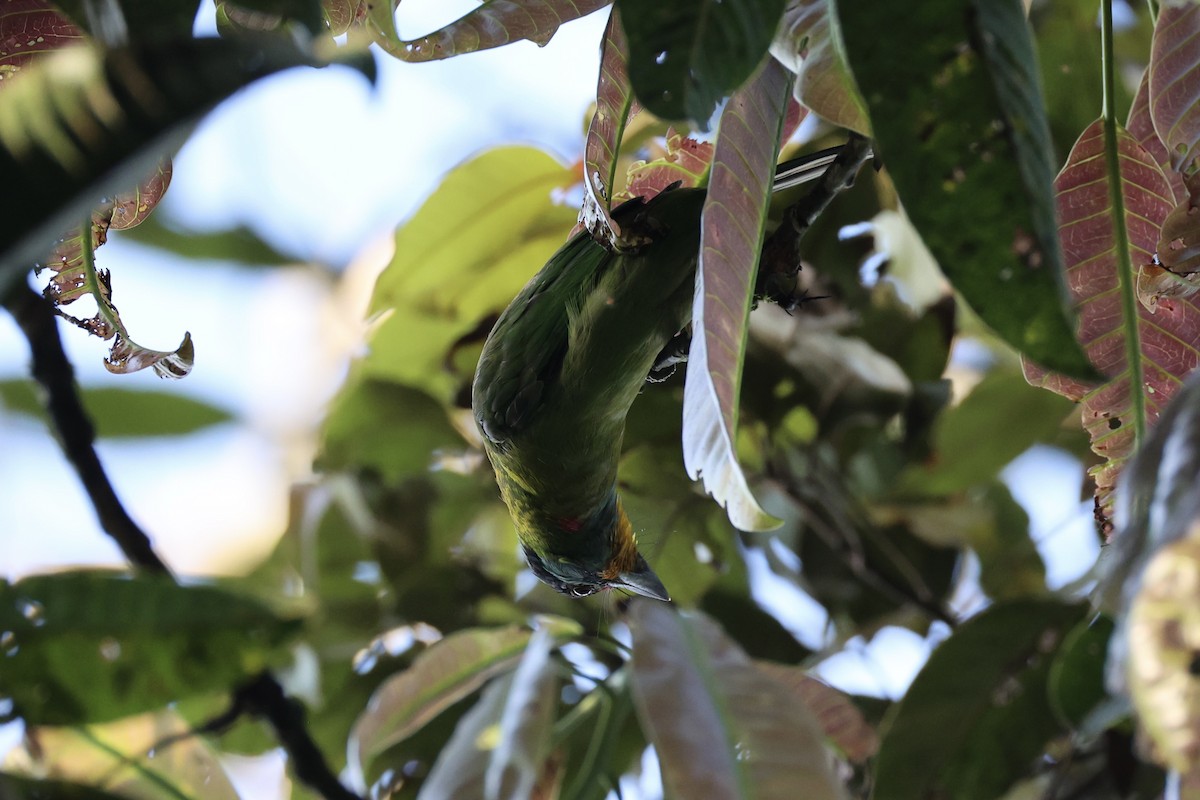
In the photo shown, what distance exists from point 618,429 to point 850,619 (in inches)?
29.3

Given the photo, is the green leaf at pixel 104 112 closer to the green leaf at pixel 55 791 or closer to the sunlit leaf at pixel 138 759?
the green leaf at pixel 55 791

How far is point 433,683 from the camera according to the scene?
4.09 ft

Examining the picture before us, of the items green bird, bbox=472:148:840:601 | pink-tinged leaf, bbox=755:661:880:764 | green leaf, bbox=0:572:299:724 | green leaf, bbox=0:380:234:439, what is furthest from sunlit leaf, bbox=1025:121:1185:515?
green leaf, bbox=0:380:234:439

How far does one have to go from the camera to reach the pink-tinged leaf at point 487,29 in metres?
0.74

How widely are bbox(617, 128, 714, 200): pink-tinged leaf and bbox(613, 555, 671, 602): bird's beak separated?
0.46 m

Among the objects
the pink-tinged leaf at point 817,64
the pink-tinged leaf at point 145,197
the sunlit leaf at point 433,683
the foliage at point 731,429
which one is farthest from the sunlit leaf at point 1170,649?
the sunlit leaf at point 433,683

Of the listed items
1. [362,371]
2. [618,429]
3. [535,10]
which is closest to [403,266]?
[362,371]

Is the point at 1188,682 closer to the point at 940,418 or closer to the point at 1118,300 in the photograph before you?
the point at 1118,300

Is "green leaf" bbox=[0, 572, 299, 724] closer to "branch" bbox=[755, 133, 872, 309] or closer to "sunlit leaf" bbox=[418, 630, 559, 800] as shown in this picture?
"sunlit leaf" bbox=[418, 630, 559, 800]

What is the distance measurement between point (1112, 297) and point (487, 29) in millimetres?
537

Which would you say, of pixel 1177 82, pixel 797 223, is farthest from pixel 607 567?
pixel 1177 82

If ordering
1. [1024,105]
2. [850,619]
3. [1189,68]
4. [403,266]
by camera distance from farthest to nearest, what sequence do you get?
[850,619]
[403,266]
[1189,68]
[1024,105]

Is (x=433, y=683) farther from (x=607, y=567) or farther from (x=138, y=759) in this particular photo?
(x=138, y=759)

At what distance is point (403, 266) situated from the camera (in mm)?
1465
